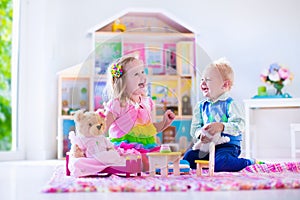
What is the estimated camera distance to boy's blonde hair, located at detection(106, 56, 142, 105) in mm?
1699

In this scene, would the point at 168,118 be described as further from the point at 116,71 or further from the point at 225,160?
the point at 225,160

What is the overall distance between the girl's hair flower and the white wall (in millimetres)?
1698

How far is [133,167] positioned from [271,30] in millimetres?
2472

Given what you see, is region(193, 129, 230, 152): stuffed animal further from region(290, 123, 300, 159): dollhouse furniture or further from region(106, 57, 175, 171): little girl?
region(290, 123, 300, 159): dollhouse furniture

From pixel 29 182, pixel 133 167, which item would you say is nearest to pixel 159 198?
pixel 133 167

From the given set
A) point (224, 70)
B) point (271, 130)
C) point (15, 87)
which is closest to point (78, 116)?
point (224, 70)

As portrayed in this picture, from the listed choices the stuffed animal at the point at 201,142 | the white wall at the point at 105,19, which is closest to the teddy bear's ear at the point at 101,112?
the stuffed animal at the point at 201,142

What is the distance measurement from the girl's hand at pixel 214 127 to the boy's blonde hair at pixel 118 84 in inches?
13.3

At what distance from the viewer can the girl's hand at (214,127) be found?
1804mm

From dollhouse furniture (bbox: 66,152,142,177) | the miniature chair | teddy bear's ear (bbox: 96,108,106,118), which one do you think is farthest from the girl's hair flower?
the miniature chair

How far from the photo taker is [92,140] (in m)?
1.67

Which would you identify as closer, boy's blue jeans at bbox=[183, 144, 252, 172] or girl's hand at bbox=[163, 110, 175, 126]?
girl's hand at bbox=[163, 110, 175, 126]

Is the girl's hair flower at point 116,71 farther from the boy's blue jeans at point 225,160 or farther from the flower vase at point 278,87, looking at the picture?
the flower vase at point 278,87

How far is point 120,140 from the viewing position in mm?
1718
